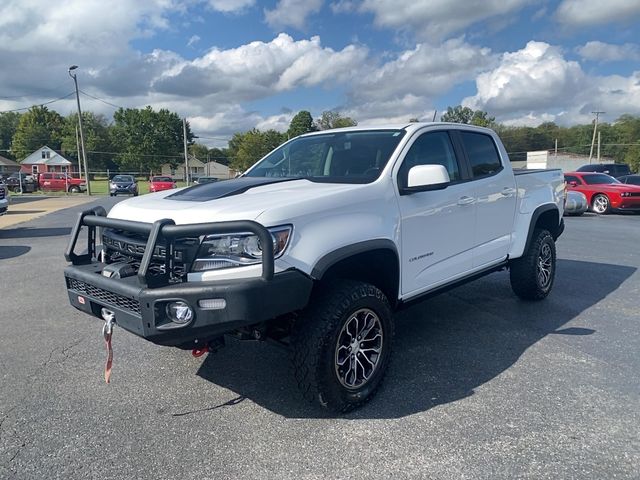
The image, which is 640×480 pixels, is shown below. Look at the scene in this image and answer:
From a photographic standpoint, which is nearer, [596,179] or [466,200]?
[466,200]

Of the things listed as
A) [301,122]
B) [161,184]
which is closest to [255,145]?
[301,122]

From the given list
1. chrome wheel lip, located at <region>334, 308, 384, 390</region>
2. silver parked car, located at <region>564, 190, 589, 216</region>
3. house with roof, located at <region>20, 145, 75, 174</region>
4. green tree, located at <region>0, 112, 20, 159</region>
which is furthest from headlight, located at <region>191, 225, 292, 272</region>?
green tree, located at <region>0, 112, 20, 159</region>

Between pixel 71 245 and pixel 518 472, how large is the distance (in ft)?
10.1

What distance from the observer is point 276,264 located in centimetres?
270

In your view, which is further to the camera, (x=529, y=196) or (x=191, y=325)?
(x=529, y=196)

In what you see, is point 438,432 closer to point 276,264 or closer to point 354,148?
point 276,264

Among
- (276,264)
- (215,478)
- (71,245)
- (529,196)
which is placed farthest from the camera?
(529,196)

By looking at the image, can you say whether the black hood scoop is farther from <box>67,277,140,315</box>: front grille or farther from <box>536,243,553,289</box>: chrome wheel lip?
<box>536,243,553,289</box>: chrome wheel lip

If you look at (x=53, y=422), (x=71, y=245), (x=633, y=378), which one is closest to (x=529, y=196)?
(x=633, y=378)

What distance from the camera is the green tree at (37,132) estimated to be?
8850 centimetres

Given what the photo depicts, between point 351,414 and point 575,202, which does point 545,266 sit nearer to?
point 351,414

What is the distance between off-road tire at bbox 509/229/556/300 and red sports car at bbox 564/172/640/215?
11977 millimetres

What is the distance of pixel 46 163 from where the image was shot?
76875mm

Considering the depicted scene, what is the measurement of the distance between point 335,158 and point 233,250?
5.40 ft
